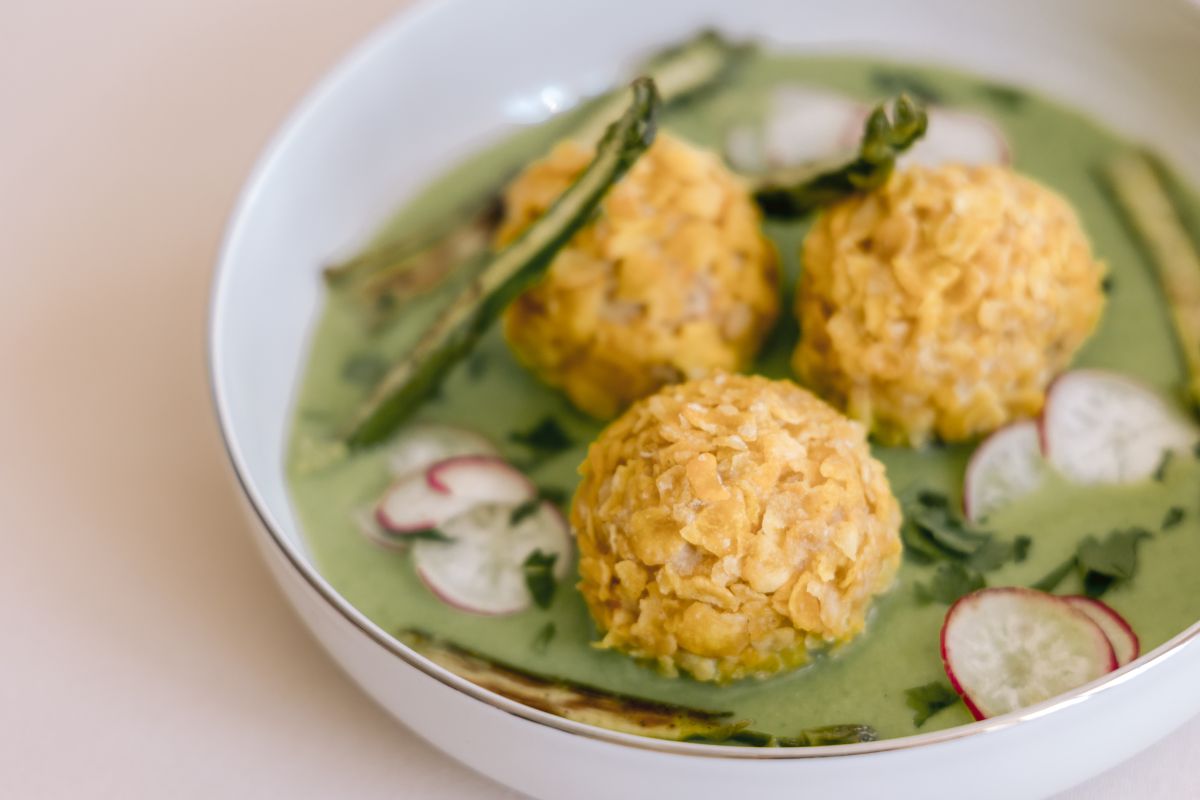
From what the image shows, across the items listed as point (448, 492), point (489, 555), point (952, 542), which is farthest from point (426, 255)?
point (952, 542)

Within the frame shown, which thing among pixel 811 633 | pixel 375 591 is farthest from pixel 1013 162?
pixel 375 591

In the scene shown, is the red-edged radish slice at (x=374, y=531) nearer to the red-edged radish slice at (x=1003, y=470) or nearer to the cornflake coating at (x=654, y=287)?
the cornflake coating at (x=654, y=287)

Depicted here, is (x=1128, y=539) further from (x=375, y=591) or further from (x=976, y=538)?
(x=375, y=591)

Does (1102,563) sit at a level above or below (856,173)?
below

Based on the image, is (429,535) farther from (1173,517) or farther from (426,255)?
(1173,517)

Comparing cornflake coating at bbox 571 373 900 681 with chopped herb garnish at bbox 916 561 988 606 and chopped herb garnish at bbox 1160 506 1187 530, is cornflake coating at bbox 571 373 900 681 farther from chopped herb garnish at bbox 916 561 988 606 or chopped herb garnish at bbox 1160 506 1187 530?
chopped herb garnish at bbox 1160 506 1187 530

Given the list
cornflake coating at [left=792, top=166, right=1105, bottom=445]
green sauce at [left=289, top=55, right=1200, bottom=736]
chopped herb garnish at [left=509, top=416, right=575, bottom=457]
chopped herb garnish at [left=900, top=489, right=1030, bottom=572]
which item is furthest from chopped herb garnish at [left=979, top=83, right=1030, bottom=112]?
chopped herb garnish at [left=509, top=416, right=575, bottom=457]

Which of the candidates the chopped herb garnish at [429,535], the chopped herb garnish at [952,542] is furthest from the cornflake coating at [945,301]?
the chopped herb garnish at [429,535]
